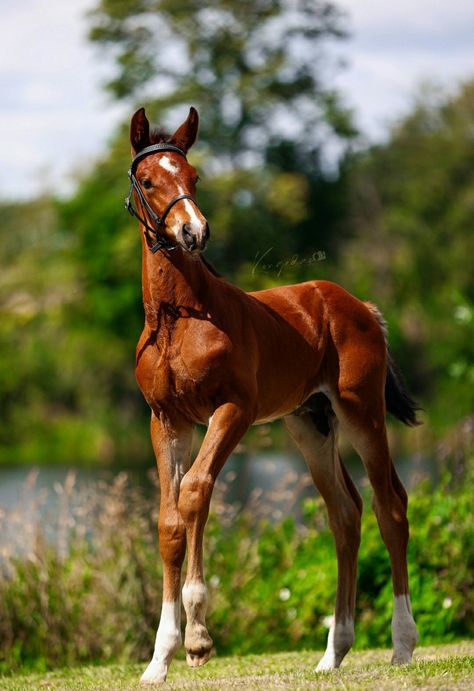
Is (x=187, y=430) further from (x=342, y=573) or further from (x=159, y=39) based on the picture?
(x=159, y=39)

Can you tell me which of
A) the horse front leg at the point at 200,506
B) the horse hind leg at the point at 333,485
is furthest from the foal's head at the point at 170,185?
the horse hind leg at the point at 333,485

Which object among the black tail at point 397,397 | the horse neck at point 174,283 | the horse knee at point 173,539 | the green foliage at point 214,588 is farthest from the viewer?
the green foliage at point 214,588

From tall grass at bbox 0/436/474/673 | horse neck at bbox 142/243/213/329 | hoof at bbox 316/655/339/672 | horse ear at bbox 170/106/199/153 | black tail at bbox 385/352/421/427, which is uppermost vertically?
horse ear at bbox 170/106/199/153

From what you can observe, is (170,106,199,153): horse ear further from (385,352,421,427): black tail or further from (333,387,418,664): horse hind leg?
(385,352,421,427): black tail

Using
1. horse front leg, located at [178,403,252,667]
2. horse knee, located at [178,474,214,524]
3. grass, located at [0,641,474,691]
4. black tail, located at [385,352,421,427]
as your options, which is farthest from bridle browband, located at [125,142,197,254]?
grass, located at [0,641,474,691]

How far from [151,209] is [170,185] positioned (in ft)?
0.62

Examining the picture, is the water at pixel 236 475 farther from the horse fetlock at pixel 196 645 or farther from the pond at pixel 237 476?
the horse fetlock at pixel 196 645

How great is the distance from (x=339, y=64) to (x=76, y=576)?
129ft

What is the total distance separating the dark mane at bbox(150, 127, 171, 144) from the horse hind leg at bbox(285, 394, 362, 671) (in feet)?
6.51

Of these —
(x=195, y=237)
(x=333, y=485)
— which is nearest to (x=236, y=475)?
(x=333, y=485)

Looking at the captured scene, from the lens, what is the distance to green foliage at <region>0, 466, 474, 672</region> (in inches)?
387

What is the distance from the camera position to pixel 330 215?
4872cm

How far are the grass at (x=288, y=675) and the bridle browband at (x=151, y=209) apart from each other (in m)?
2.38

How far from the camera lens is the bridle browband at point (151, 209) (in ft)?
21.5
